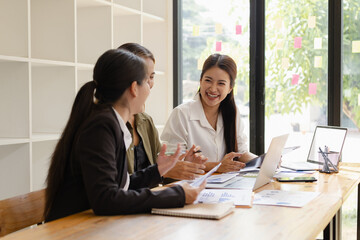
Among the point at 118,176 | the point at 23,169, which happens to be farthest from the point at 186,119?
the point at 118,176

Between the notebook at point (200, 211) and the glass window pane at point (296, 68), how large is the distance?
2358mm

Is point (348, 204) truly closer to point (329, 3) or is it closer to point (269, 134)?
point (269, 134)

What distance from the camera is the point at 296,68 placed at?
3771 mm

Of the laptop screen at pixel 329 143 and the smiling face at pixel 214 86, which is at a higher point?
the smiling face at pixel 214 86

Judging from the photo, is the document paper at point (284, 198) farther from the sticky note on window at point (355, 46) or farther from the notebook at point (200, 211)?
the sticky note on window at point (355, 46)

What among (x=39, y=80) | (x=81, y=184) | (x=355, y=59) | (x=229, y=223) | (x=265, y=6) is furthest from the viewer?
(x=265, y=6)

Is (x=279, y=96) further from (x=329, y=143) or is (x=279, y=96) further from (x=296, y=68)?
(x=329, y=143)

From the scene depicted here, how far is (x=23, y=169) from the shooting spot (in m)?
2.68

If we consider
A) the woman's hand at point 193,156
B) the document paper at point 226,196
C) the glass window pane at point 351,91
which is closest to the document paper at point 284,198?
the document paper at point 226,196

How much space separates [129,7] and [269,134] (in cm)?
153

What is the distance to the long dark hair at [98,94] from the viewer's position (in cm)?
155

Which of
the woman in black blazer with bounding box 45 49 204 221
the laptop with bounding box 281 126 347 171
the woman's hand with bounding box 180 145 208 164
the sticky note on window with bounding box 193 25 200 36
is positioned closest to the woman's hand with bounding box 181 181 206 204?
the woman in black blazer with bounding box 45 49 204 221

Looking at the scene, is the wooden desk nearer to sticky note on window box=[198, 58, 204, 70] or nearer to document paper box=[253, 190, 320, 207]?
document paper box=[253, 190, 320, 207]

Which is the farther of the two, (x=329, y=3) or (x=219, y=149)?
(x=329, y=3)
